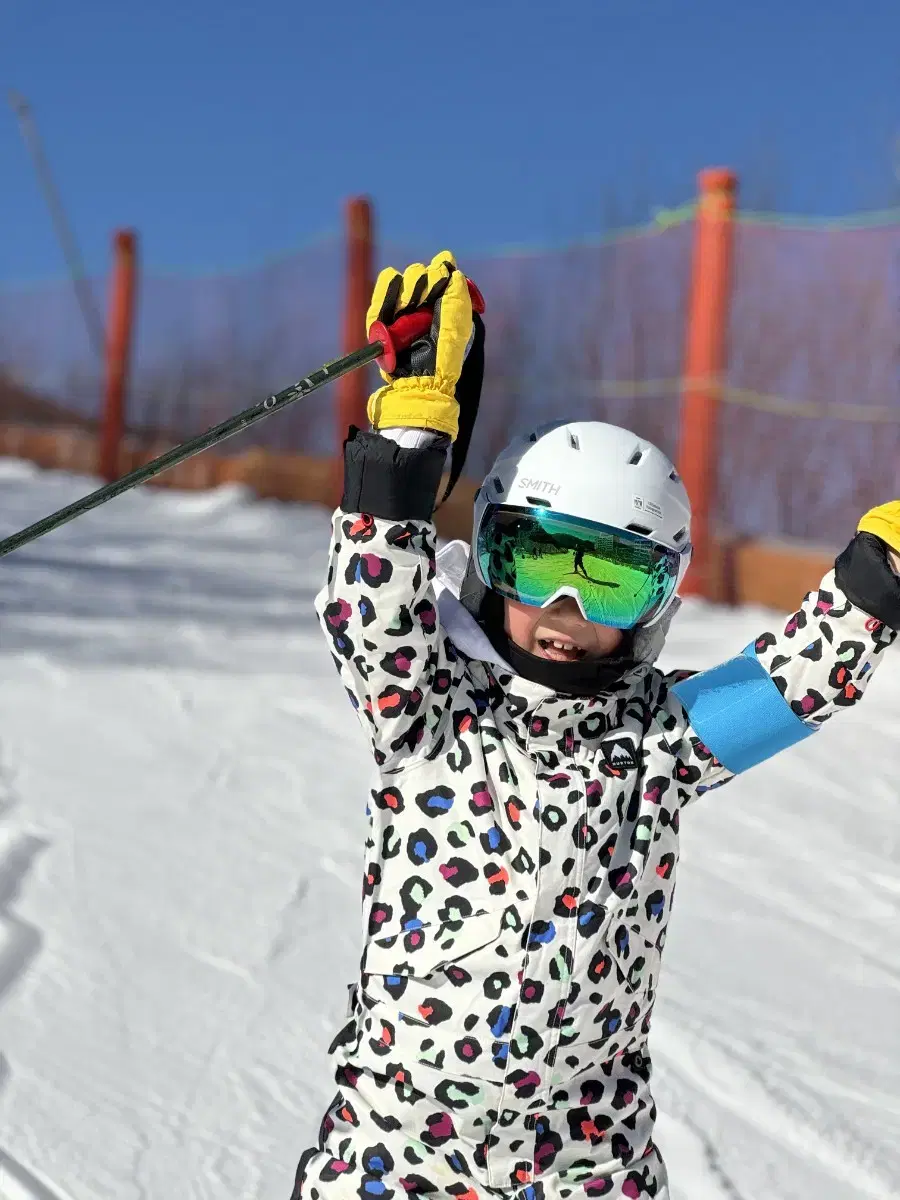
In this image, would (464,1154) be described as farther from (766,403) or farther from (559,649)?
(766,403)

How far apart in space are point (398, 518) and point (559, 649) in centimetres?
29

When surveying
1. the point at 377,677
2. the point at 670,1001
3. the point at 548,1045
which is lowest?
the point at 670,1001

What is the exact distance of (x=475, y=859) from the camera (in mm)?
1704

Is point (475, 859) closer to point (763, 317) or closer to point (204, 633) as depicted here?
point (204, 633)

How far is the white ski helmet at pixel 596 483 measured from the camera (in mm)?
1783

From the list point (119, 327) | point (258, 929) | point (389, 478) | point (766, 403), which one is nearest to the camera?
point (389, 478)

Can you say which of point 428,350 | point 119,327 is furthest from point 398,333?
point 119,327

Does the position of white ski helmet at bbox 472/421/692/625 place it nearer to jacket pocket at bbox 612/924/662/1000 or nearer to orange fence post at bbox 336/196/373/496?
jacket pocket at bbox 612/924/662/1000

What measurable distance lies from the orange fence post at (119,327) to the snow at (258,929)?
14.5 ft

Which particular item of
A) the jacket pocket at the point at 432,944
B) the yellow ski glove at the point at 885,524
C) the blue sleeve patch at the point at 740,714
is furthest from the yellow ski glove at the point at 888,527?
the jacket pocket at the point at 432,944

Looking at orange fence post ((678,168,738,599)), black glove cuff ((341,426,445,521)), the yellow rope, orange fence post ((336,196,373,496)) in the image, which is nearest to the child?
black glove cuff ((341,426,445,521))

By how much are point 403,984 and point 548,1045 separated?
18 centimetres

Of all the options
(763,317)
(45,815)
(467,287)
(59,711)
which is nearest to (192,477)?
(763,317)

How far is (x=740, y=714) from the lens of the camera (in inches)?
71.5
